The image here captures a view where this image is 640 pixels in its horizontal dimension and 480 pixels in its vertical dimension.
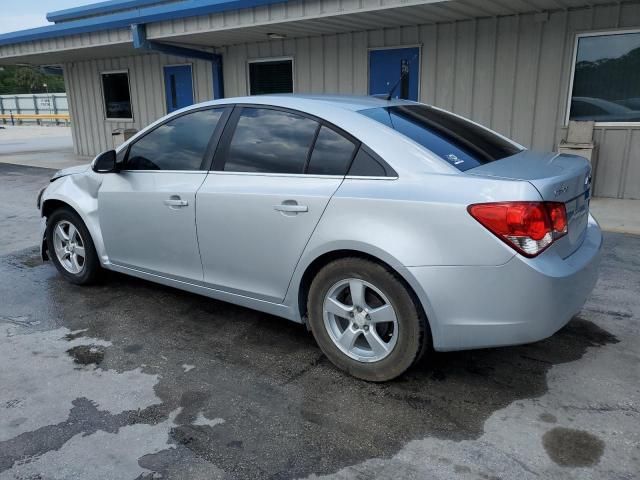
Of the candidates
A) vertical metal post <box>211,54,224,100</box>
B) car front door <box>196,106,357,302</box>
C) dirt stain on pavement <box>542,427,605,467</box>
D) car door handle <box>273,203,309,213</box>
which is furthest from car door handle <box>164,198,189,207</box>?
vertical metal post <box>211,54,224,100</box>

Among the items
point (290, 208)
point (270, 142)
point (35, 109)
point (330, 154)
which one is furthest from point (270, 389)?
point (35, 109)

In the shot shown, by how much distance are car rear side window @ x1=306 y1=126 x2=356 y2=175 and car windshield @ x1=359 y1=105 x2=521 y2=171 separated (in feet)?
0.84

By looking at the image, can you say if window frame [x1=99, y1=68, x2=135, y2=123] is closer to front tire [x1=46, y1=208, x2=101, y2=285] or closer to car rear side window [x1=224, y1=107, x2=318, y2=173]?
front tire [x1=46, y1=208, x2=101, y2=285]

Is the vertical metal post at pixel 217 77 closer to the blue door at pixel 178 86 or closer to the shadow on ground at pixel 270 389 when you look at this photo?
the blue door at pixel 178 86

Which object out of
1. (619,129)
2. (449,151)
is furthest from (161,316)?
(619,129)

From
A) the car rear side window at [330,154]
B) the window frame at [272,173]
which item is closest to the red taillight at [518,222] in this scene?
the window frame at [272,173]

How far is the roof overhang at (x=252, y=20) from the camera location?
7.52 metres

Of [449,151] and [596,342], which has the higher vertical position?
[449,151]

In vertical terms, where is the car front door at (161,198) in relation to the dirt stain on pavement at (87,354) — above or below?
above

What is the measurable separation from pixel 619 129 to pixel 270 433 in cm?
722

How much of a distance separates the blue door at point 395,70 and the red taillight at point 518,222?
7012mm

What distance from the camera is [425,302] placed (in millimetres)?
2816

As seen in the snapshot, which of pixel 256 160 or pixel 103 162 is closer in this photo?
pixel 256 160

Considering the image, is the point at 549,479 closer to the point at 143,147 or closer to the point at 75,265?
the point at 143,147
